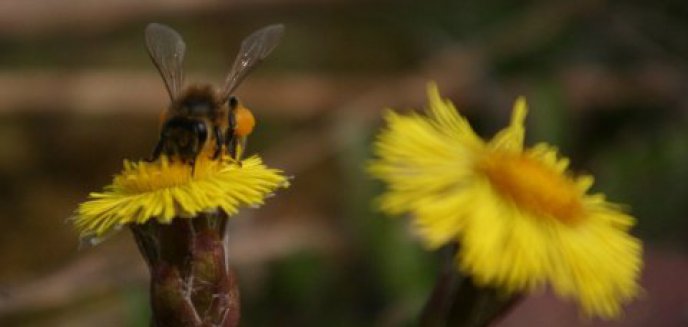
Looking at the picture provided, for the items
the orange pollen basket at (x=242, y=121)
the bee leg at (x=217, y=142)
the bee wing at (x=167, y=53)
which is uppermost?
the bee wing at (x=167, y=53)

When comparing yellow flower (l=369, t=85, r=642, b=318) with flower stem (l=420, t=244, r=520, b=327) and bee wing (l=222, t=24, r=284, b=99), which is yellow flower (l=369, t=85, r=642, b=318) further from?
bee wing (l=222, t=24, r=284, b=99)

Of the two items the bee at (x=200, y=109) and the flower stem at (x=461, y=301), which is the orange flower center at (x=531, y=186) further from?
the bee at (x=200, y=109)

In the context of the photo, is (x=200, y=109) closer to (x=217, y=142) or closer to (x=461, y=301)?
(x=217, y=142)

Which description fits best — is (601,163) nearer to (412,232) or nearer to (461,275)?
(412,232)

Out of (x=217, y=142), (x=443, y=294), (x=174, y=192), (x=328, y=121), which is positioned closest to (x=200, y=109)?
(x=217, y=142)

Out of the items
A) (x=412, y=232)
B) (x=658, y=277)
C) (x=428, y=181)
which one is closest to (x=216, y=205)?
(x=428, y=181)

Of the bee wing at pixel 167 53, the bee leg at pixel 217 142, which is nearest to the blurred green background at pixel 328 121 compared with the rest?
the bee wing at pixel 167 53
